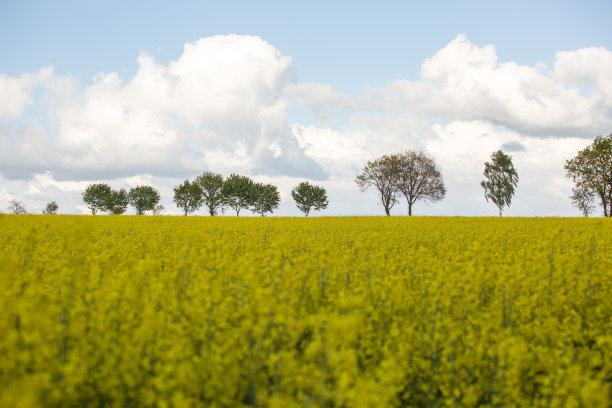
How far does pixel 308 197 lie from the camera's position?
299 feet

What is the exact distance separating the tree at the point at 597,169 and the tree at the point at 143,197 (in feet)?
279

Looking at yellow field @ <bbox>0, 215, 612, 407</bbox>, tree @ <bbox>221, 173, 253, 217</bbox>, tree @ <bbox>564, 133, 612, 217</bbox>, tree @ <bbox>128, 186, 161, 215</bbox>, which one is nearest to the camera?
yellow field @ <bbox>0, 215, 612, 407</bbox>

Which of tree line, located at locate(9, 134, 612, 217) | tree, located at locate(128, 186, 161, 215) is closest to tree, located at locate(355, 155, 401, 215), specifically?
tree line, located at locate(9, 134, 612, 217)

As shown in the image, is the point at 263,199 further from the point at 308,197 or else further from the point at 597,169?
the point at 597,169

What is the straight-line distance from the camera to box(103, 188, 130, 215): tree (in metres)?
94.3

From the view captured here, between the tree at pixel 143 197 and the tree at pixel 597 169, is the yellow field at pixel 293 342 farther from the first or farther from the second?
the tree at pixel 143 197

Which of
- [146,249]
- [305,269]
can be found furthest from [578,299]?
[146,249]

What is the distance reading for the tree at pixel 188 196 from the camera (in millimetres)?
85938

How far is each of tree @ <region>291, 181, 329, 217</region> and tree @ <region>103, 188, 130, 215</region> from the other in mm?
40452

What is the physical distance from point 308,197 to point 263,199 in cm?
1055

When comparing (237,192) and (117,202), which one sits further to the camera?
(117,202)

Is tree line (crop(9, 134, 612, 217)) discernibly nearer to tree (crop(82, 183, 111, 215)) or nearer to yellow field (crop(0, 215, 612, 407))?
tree (crop(82, 183, 111, 215))

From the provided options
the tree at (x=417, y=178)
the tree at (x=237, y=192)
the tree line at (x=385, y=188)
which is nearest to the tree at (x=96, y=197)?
the tree line at (x=385, y=188)

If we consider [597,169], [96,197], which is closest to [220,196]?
[96,197]
